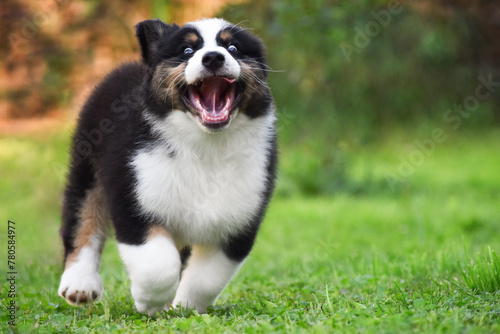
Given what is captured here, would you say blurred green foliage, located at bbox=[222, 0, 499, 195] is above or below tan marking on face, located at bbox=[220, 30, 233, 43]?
below

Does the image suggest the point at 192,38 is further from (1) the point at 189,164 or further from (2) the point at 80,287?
(2) the point at 80,287

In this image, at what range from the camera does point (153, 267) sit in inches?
141

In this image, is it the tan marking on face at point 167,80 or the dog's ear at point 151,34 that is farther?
the dog's ear at point 151,34

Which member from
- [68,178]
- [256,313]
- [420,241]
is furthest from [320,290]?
[420,241]

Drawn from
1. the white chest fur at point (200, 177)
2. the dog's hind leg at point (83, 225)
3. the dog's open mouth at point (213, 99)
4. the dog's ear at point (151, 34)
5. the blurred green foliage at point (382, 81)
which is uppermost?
the dog's ear at point (151, 34)

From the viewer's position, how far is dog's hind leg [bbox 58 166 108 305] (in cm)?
421

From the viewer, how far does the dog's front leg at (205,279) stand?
152 inches

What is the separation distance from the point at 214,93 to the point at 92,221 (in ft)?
3.79

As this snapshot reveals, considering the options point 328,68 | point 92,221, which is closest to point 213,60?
point 92,221

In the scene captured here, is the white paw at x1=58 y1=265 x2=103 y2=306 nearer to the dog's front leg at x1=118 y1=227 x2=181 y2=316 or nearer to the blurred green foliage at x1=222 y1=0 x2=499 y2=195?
the dog's front leg at x1=118 y1=227 x2=181 y2=316

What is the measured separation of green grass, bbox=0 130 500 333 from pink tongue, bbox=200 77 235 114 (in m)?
1.05

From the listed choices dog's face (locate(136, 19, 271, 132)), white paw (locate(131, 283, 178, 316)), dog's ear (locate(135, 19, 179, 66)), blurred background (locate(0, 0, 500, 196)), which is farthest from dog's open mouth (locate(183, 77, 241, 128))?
blurred background (locate(0, 0, 500, 196))

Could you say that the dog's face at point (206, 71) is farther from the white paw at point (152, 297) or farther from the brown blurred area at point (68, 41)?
the brown blurred area at point (68, 41)

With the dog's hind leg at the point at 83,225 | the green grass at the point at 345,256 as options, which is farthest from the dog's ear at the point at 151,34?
the green grass at the point at 345,256
